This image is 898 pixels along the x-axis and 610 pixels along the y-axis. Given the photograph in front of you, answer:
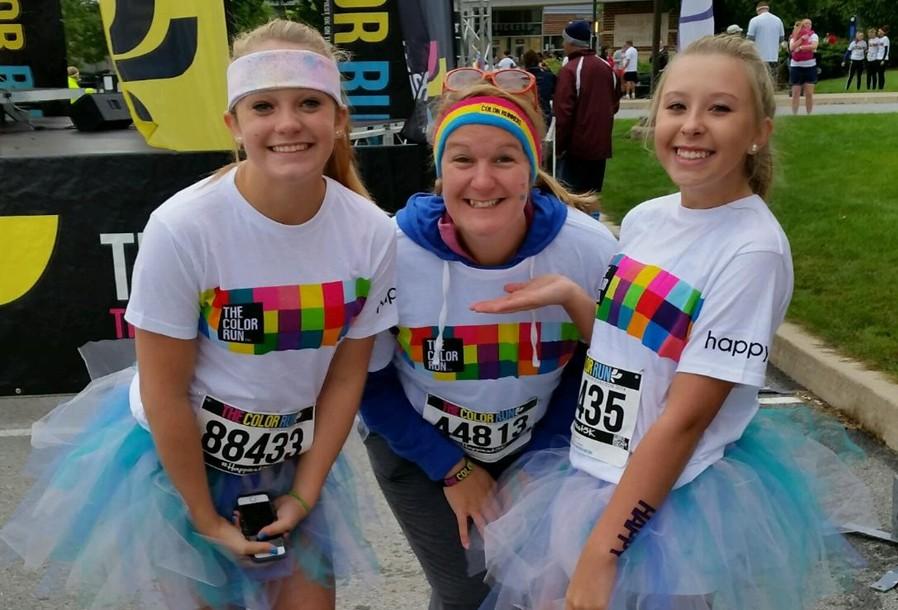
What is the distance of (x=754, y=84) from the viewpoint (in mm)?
1921

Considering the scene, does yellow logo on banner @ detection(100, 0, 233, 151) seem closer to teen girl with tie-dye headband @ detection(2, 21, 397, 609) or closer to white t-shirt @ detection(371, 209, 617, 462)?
teen girl with tie-dye headband @ detection(2, 21, 397, 609)

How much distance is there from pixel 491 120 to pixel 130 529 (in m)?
1.37

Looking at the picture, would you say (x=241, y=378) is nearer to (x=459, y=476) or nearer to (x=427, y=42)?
(x=459, y=476)

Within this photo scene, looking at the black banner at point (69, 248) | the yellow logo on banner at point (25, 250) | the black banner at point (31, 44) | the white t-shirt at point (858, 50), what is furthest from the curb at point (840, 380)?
the white t-shirt at point (858, 50)

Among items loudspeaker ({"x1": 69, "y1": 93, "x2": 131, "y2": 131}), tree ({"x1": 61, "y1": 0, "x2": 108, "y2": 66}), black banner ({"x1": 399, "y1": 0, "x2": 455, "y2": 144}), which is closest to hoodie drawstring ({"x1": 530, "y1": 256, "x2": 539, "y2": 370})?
black banner ({"x1": 399, "y1": 0, "x2": 455, "y2": 144})

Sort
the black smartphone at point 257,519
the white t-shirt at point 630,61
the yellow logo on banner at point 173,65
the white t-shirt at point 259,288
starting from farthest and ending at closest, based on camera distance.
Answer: the white t-shirt at point 630,61 → the yellow logo on banner at point 173,65 → the black smartphone at point 257,519 → the white t-shirt at point 259,288

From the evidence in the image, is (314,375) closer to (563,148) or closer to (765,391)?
(765,391)

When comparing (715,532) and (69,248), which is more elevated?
(715,532)

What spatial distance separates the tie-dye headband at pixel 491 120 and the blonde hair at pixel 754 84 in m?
0.32

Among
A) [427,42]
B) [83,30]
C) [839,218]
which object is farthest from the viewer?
[83,30]

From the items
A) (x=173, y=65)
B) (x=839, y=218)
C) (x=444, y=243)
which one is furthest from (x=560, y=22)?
(x=444, y=243)

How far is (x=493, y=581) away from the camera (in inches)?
90.4

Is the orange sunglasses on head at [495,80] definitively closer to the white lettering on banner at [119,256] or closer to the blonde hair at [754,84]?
the blonde hair at [754,84]

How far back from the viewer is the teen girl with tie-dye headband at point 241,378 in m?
2.06
